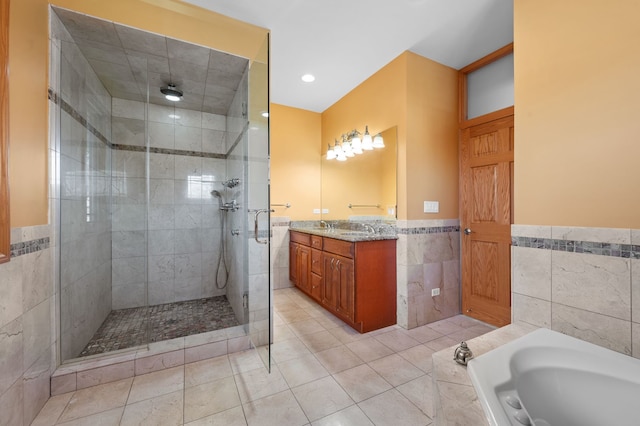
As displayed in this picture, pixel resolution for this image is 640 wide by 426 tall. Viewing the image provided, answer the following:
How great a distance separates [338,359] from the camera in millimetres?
1932

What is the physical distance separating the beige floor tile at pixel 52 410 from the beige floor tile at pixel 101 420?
9 centimetres

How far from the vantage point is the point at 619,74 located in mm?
1236

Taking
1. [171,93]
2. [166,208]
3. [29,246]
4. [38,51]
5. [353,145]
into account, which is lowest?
[29,246]

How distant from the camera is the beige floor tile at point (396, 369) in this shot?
1.69 m

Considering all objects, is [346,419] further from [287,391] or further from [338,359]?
[338,359]

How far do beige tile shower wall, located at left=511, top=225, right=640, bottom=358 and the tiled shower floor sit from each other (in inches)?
90.5

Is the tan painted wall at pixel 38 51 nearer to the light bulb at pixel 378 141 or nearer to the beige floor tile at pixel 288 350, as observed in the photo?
the light bulb at pixel 378 141

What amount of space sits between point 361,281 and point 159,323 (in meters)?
1.91

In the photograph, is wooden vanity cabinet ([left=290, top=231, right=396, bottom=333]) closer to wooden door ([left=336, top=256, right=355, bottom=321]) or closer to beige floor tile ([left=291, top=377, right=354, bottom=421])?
wooden door ([left=336, top=256, right=355, bottom=321])

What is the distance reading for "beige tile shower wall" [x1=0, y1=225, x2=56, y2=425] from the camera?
3.91 feet

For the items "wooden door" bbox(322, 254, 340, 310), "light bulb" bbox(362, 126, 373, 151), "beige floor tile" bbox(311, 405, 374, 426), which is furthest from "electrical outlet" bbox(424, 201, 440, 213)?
"beige floor tile" bbox(311, 405, 374, 426)

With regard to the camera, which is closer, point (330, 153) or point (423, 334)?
point (423, 334)

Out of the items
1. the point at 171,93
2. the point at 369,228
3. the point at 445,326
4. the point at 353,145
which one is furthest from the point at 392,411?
the point at 171,93

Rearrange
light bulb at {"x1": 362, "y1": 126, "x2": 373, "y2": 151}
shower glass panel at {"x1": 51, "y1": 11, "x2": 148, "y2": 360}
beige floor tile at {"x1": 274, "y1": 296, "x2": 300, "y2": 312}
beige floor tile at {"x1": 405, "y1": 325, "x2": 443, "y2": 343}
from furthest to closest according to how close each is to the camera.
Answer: beige floor tile at {"x1": 274, "y1": 296, "x2": 300, "y2": 312} → light bulb at {"x1": 362, "y1": 126, "x2": 373, "y2": 151} → beige floor tile at {"x1": 405, "y1": 325, "x2": 443, "y2": 343} → shower glass panel at {"x1": 51, "y1": 11, "x2": 148, "y2": 360}
